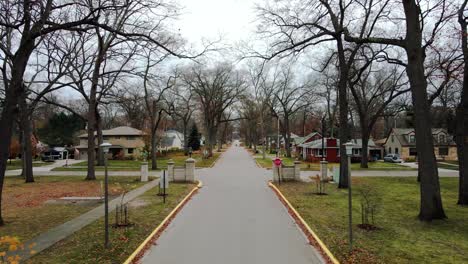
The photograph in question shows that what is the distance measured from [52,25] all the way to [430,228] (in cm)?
1236

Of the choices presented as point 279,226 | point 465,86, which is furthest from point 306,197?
point 465,86

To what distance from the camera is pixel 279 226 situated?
38.5 ft

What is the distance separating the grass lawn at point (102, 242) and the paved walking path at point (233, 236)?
558 mm

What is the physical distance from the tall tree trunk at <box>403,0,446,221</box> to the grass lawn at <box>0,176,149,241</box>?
9.88 m

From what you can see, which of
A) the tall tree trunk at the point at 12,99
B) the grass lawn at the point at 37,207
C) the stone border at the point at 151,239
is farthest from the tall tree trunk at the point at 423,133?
the tall tree trunk at the point at 12,99

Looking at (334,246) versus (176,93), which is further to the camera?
Answer: (176,93)

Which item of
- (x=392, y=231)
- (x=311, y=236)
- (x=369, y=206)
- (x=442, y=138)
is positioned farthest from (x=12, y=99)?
(x=442, y=138)

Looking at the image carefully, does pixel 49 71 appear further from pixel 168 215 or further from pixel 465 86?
pixel 465 86

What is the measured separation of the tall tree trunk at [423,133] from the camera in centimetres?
1178

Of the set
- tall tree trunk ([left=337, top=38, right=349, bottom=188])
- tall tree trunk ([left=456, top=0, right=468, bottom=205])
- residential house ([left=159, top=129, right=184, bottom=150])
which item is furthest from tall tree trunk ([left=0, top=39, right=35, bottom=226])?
residential house ([left=159, top=129, right=184, bottom=150])

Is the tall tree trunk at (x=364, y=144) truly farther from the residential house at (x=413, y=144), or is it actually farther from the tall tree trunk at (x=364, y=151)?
the residential house at (x=413, y=144)

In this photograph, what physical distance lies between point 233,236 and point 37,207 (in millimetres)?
9108

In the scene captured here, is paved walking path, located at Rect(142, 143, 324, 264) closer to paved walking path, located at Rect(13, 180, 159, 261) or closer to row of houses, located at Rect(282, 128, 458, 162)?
paved walking path, located at Rect(13, 180, 159, 261)

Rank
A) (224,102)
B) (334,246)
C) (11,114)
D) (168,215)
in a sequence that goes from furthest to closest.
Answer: (224,102) < (168,215) < (11,114) < (334,246)
